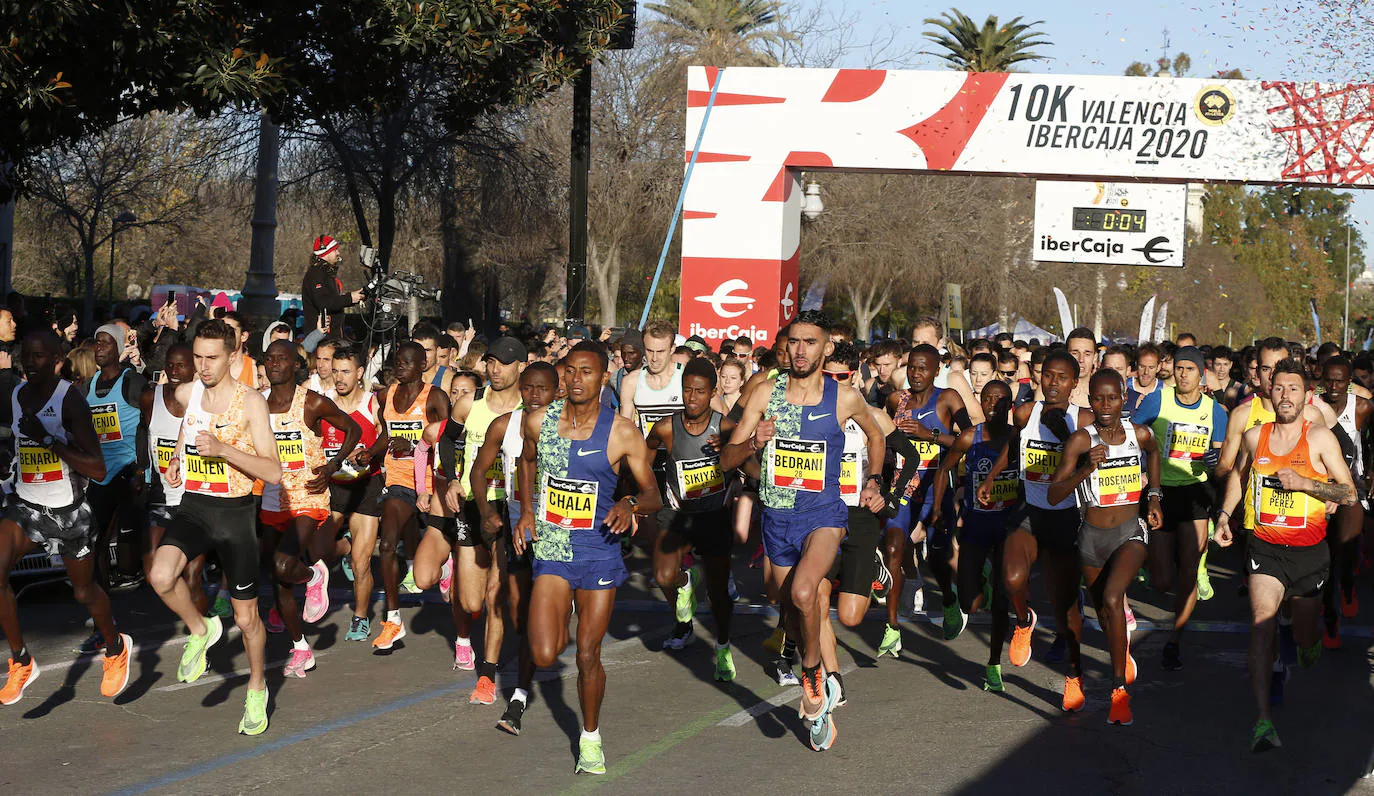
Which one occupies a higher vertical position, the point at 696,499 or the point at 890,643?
the point at 696,499

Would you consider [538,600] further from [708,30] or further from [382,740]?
[708,30]

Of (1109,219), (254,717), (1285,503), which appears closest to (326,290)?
(254,717)

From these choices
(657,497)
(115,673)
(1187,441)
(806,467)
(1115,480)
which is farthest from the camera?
(1187,441)

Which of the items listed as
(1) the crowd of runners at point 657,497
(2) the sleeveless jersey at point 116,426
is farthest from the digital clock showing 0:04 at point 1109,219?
(2) the sleeveless jersey at point 116,426

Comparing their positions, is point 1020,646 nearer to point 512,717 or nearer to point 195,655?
point 512,717

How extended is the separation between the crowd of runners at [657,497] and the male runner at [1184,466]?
0.02 meters

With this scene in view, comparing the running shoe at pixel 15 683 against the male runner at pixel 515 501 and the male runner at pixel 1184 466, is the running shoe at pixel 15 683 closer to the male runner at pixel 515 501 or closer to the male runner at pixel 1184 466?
the male runner at pixel 515 501

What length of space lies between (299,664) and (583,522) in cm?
255

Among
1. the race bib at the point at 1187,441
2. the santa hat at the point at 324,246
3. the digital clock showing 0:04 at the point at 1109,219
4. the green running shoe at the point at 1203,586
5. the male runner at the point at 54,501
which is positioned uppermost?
the digital clock showing 0:04 at the point at 1109,219

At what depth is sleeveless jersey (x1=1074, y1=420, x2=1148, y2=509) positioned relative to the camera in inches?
299

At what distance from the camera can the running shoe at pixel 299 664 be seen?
8.10m

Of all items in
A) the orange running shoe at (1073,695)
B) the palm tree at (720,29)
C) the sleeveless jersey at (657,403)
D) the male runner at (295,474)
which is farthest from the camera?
the palm tree at (720,29)

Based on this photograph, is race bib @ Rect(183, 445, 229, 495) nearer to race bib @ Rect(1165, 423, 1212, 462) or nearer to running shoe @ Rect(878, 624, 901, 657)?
running shoe @ Rect(878, 624, 901, 657)

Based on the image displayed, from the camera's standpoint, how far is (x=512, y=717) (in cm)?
696
